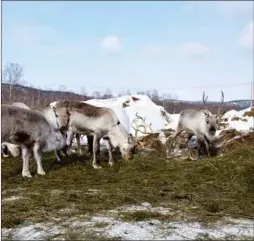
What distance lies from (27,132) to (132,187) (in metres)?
2.61

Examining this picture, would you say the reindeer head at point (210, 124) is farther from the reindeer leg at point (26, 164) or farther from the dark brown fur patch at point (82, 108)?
the reindeer leg at point (26, 164)

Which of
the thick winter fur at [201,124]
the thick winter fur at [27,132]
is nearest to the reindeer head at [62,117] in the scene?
the thick winter fur at [27,132]

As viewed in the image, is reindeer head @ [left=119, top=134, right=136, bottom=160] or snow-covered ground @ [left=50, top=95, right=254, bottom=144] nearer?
reindeer head @ [left=119, top=134, right=136, bottom=160]

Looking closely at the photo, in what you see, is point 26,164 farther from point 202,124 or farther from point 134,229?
point 202,124

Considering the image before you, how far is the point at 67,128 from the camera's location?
1158 cm

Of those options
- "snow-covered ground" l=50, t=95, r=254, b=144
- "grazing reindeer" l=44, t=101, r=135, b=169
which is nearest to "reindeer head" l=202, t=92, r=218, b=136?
"grazing reindeer" l=44, t=101, r=135, b=169

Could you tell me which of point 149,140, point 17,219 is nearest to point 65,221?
point 17,219

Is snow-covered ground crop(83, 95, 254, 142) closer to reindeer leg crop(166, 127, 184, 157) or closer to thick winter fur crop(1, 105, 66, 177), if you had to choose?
reindeer leg crop(166, 127, 184, 157)

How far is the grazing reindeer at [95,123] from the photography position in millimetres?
11391

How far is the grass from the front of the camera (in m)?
5.99

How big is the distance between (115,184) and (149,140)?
376 inches

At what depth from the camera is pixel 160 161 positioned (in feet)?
35.1

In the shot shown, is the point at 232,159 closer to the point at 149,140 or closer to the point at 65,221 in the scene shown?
the point at 65,221

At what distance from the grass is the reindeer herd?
0.49 meters
